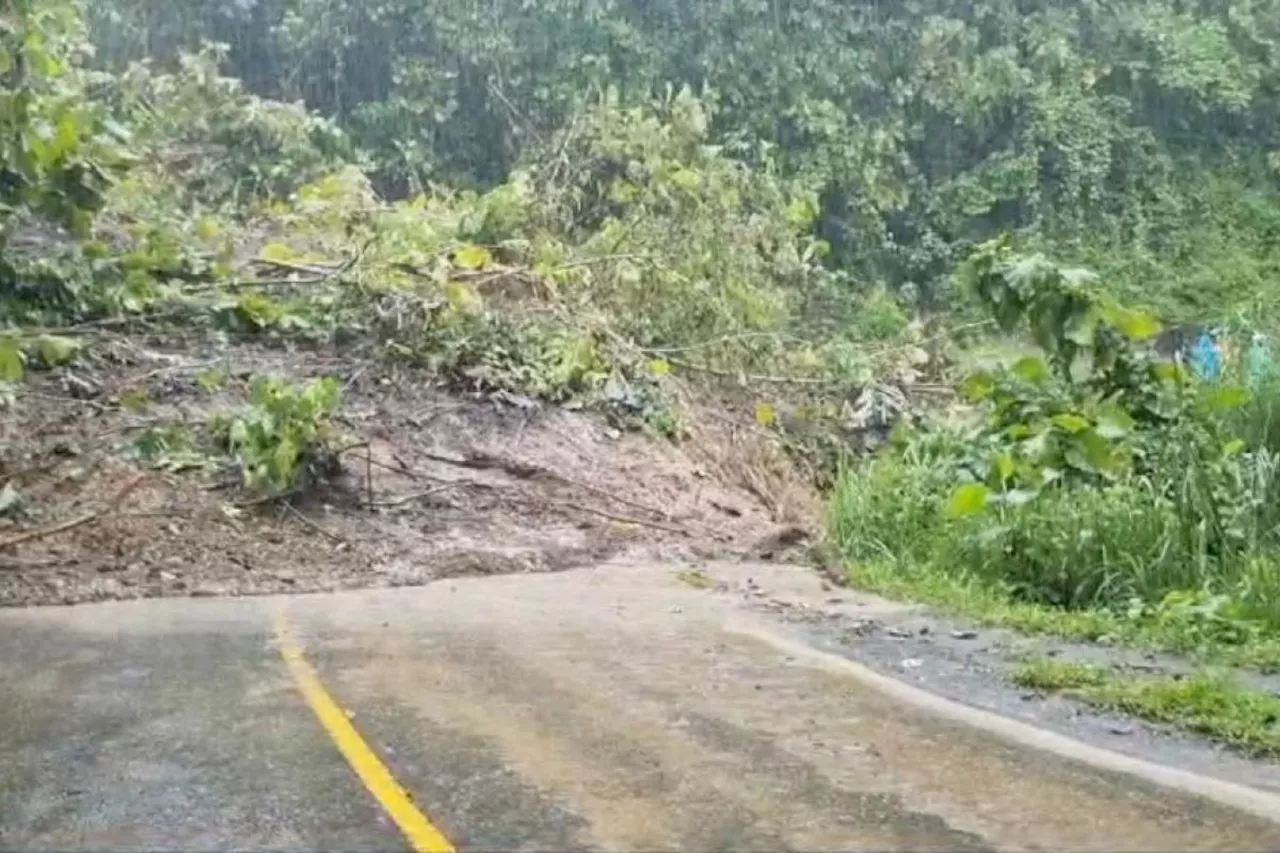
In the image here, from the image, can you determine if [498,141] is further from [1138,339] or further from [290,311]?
[1138,339]

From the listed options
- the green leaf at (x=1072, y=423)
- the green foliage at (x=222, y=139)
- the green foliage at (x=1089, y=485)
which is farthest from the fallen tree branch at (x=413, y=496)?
the green foliage at (x=222, y=139)

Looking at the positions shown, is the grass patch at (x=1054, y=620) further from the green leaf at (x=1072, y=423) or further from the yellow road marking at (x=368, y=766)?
the yellow road marking at (x=368, y=766)

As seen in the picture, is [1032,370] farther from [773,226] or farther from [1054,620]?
[773,226]

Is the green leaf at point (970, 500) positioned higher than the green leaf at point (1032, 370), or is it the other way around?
the green leaf at point (1032, 370)

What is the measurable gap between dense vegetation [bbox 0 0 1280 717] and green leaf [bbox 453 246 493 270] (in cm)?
6

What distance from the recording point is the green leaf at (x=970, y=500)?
11719mm

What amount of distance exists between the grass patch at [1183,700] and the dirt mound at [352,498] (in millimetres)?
7061

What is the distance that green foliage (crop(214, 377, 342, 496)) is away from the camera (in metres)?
15.0

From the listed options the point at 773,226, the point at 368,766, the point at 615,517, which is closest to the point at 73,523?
the point at 615,517

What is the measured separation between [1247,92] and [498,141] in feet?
42.8

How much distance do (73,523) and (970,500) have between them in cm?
723

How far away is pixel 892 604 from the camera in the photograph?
11.0 m

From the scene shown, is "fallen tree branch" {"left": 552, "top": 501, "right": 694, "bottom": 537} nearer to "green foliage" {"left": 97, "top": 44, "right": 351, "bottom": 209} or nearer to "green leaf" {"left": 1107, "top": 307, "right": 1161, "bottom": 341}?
"green leaf" {"left": 1107, "top": 307, "right": 1161, "bottom": 341}

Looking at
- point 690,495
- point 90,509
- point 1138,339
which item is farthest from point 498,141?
point 1138,339
